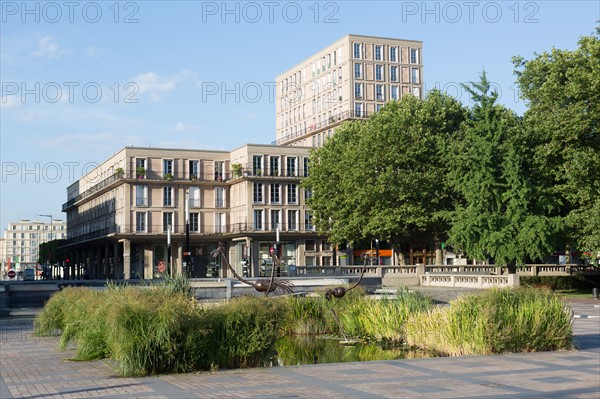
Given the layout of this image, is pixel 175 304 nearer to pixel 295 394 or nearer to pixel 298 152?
pixel 295 394

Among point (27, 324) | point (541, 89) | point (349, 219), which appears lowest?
point (27, 324)

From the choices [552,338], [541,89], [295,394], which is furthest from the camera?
[541,89]

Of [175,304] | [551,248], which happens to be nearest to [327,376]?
[175,304]

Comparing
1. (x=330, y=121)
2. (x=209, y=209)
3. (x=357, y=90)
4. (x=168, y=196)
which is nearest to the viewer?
(x=168, y=196)

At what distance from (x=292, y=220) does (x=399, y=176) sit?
3192cm

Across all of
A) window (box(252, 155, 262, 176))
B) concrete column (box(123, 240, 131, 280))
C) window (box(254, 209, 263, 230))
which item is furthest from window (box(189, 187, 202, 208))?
concrete column (box(123, 240, 131, 280))

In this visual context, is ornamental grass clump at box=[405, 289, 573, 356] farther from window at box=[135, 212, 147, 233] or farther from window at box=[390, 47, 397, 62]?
window at box=[390, 47, 397, 62]

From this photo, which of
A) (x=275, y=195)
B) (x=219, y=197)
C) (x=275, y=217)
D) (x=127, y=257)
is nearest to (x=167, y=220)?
(x=127, y=257)

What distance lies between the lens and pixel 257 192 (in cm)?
8425

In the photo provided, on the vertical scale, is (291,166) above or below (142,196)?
above

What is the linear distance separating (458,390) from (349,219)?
4861cm

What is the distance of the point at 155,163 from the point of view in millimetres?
84188

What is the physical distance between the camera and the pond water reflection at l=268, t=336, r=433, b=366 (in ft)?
50.5

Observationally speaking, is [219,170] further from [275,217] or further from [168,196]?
[275,217]
